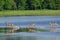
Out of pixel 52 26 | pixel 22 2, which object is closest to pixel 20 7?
pixel 22 2

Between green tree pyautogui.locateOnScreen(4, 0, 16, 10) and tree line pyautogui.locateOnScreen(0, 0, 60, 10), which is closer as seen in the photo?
green tree pyautogui.locateOnScreen(4, 0, 16, 10)

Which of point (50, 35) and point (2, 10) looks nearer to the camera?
point (50, 35)

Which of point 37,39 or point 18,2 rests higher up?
point 37,39

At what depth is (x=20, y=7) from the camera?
53781 mm

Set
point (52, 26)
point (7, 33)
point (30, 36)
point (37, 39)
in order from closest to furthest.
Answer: point (37, 39)
point (30, 36)
point (7, 33)
point (52, 26)

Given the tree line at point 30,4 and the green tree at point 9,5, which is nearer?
the green tree at point 9,5

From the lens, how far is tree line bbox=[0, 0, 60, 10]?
2088 inches

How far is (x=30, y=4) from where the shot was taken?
177 feet

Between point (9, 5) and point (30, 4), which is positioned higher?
point (9, 5)

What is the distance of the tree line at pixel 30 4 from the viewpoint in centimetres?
5303

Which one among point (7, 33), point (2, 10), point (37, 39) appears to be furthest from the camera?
point (2, 10)

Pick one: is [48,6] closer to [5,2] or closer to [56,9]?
[56,9]

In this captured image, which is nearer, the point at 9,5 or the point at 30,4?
the point at 9,5

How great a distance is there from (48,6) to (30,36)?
33971mm
